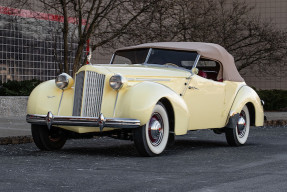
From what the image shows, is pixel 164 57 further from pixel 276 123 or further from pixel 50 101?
pixel 276 123

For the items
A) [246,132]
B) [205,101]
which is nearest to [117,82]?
[205,101]

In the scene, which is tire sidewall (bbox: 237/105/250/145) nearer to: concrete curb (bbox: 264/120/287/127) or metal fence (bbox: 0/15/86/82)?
concrete curb (bbox: 264/120/287/127)

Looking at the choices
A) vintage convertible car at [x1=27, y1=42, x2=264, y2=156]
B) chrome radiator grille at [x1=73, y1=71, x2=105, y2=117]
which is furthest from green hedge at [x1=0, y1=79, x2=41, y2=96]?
chrome radiator grille at [x1=73, y1=71, x2=105, y2=117]

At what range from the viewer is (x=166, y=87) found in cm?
979

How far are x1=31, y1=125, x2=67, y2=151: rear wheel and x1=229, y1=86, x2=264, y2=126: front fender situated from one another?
3.13 m

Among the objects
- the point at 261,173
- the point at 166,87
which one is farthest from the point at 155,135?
the point at 261,173

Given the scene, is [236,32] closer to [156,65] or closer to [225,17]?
[225,17]

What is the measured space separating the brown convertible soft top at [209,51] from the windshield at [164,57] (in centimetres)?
8

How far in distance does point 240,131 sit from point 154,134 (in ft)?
9.41

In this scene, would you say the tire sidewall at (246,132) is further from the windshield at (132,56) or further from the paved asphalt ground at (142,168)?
the windshield at (132,56)

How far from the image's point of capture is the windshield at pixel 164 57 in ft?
35.9

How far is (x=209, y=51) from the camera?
1148 centimetres

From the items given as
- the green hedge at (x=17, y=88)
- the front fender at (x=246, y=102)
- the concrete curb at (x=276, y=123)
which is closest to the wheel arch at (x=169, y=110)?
the front fender at (x=246, y=102)

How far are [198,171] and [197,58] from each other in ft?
11.8
